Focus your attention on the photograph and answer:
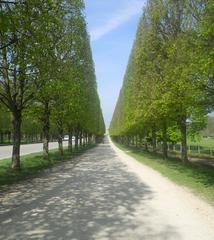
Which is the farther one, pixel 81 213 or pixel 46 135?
pixel 46 135

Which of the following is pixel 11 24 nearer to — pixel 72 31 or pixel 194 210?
pixel 194 210

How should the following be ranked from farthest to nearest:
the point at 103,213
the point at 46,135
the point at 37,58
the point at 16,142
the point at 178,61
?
the point at 46,135 → the point at 16,142 → the point at 178,61 → the point at 37,58 → the point at 103,213

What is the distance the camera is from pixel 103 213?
28.9ft

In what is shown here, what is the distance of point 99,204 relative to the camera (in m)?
10.0

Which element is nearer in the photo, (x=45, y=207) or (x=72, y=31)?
(x=45, y=207)

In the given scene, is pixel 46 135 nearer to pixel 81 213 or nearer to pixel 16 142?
pixel 16 142

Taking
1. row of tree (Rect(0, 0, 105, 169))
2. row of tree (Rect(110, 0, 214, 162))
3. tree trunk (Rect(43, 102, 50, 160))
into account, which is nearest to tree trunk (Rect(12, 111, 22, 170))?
row of tree (Rect(0, 0, 105, 169))

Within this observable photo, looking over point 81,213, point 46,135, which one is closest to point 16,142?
point 46,135

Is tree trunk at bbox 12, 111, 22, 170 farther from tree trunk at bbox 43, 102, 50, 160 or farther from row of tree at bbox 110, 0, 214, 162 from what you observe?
row of tree at bbox 110, 0, 214, 162

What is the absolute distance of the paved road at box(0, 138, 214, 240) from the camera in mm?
6969

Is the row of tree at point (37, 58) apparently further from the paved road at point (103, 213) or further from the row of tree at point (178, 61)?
the row of tree at point (178, 61)

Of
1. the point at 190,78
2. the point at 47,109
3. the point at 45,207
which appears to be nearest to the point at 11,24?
the point at 45,207

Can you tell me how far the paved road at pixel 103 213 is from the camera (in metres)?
6.97

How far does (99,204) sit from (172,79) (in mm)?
10223
